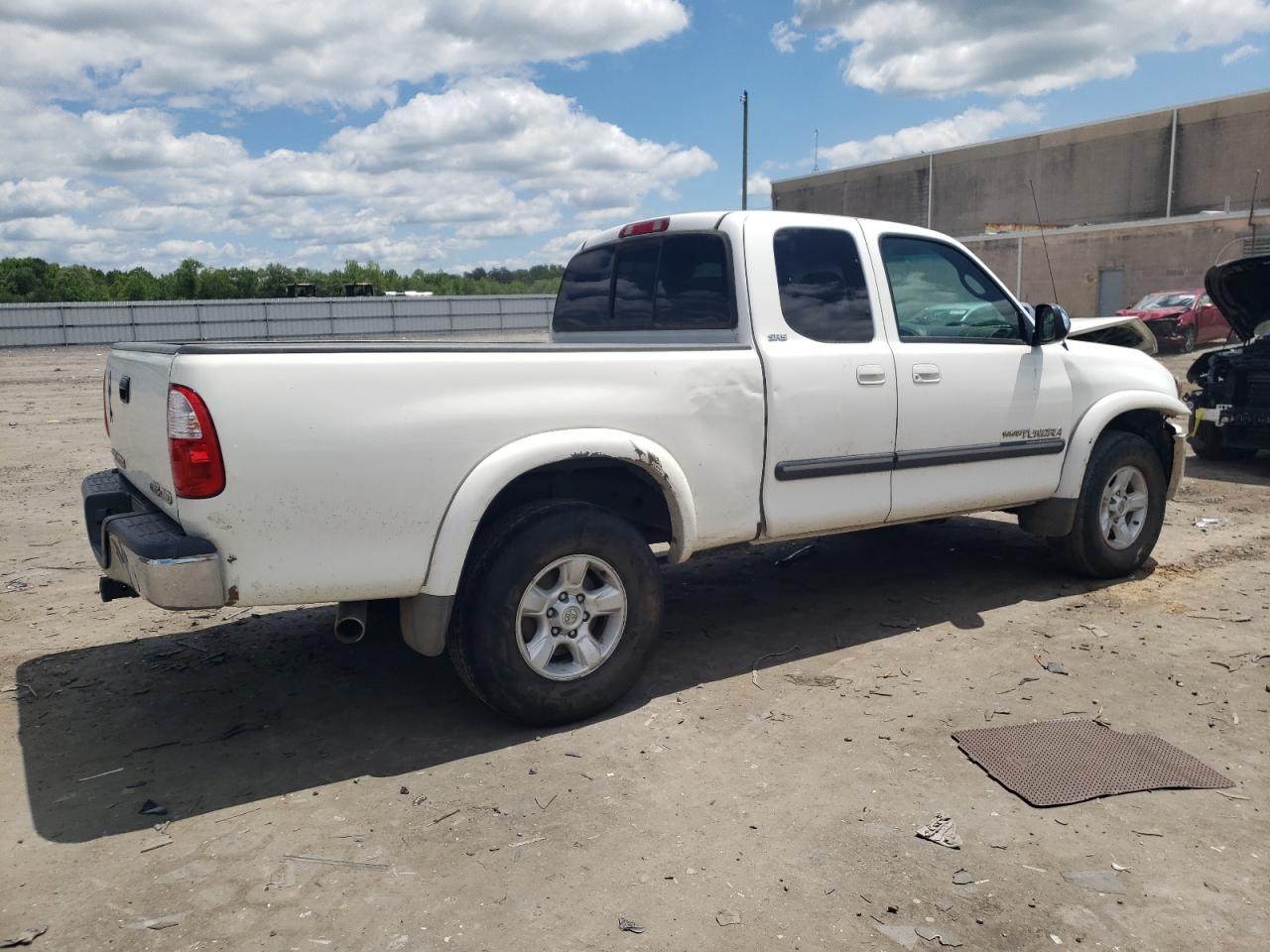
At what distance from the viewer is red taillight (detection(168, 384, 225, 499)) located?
3229 millimetres

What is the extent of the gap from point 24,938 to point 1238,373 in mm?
10296

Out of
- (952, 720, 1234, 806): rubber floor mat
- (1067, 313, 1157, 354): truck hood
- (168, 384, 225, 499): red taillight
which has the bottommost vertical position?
(952, 720, 1234, 806): rubber floor mat

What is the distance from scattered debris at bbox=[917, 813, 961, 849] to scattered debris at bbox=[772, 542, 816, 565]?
3.33 metres

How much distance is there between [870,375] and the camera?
4711mm

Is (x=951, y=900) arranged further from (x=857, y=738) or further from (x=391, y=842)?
(x=391, y=842)

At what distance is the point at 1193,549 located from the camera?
22.1 feet

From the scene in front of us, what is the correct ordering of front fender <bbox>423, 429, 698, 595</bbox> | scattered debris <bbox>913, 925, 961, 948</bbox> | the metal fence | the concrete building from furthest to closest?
the metal fence → the concrete building → front fender <bbox>423, 429, 698, 595</bbox> → scattered debris <bbox>913, 925, 961, 948</bbox>

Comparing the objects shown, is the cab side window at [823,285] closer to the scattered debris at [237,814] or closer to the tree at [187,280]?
the scattered debris at [237,814]

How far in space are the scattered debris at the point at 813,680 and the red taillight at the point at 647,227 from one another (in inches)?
88.9

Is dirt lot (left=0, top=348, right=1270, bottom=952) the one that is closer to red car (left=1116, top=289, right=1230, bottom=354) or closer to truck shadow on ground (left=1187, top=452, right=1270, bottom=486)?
truck shadow on ground (left=1187, top=452, right=1270, bottom=486)

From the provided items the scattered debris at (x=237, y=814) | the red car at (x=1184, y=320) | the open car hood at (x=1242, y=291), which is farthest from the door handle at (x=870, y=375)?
the red car at (x=1184, y=320)

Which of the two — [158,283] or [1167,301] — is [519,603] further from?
[158,283]

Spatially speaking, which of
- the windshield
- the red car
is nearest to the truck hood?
the red car

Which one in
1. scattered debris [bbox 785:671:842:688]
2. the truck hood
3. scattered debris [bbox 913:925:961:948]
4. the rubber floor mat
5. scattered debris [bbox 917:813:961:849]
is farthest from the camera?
the truck hood
